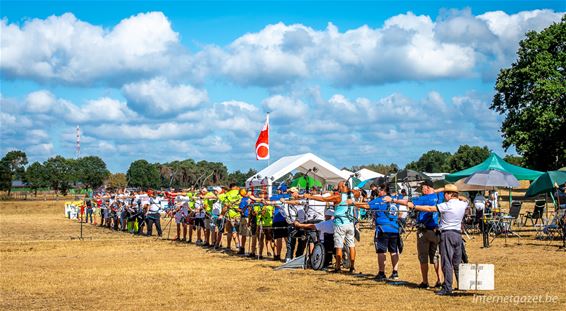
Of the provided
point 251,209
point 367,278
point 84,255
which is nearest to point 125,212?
point 84,255

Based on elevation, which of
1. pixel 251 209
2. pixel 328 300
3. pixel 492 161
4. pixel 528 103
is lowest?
pixel 328 300

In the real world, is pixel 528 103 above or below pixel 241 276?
above

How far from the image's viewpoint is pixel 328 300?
38.6 ft

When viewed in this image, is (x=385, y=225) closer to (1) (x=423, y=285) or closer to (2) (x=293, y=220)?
(1) (x=423, y=285)

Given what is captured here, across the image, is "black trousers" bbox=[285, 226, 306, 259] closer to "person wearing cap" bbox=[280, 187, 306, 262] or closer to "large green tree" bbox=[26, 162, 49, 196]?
"person wearing cap" bbox=[280, 187, 306, 262]

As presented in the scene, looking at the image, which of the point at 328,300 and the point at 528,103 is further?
the point at 528,103

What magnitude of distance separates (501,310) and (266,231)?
8.50 meters

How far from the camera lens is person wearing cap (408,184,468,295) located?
467 inches

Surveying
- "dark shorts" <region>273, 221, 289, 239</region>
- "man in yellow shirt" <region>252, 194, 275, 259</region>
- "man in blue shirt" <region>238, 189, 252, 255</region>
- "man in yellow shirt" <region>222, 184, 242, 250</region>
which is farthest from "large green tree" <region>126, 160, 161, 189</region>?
"dark shorts" <region>273, 221, 289, 239</region>

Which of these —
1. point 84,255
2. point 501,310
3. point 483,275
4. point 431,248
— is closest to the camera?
point 501,310

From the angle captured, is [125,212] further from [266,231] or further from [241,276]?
[241,276]

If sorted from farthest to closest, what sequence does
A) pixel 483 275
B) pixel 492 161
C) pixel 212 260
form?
1. pixel 492 161
2. pixel 212 260
3. pixel 483 275

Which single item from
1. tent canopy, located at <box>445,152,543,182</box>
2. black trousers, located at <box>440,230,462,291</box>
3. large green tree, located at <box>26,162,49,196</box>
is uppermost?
large green tree, located at <box>26,162,49,196</box>

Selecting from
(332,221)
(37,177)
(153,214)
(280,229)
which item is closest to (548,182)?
(280,229)
